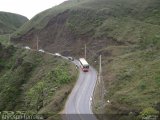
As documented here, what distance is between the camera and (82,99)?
2451 inches

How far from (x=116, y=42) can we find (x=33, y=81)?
27.3 m

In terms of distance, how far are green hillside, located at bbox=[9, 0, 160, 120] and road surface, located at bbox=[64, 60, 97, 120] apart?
5.79 feet

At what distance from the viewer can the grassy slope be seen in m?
65.2

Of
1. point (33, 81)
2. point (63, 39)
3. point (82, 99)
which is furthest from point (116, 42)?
point (82, 99)

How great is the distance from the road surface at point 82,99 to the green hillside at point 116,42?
5.79ft

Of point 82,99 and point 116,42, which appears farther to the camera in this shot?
point 116,42

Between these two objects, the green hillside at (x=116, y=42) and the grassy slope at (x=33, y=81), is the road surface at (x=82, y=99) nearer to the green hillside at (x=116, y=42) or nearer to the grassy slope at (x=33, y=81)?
the grassy slope at (x=33, y=81)

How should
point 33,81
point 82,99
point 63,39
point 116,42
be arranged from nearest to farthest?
1. point 82,99
2. point 33,81
3. point 116,42
4. point 63,39

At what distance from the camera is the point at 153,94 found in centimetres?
5128

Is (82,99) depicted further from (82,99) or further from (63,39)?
(63,39)

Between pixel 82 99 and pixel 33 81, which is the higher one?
pixel 82 99

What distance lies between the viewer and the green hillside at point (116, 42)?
52000 millimetres

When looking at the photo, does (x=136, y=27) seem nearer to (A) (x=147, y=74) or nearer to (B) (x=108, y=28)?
(B) (x=108, y=28)

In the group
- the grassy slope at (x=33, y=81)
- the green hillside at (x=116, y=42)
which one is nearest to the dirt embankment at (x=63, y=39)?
the green hillside at (x=116, y=42)
